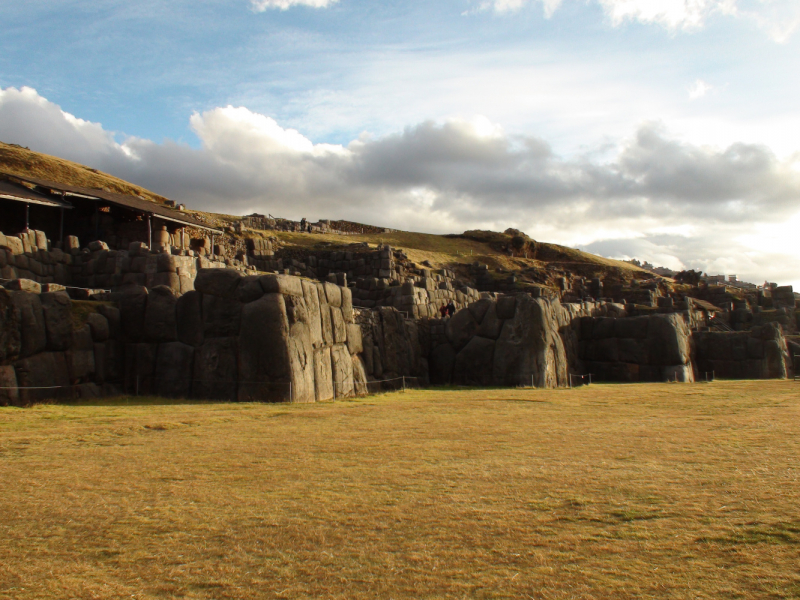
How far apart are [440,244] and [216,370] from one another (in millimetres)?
69277

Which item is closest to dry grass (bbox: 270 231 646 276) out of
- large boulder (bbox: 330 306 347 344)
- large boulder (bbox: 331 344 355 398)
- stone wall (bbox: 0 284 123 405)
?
large boulder (bbox: 330 306 347 344)

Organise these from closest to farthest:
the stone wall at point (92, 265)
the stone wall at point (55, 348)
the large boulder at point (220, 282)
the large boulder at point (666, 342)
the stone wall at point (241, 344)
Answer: the stone wall at point (55, 348)
the stone wall at point (241, 344)
the large boulder at point (220, 282)
the stone wall at point (92, 265)
the large boulder at point (666, 342)

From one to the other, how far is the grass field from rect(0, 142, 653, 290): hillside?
148 ft

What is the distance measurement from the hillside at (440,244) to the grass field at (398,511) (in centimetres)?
4518

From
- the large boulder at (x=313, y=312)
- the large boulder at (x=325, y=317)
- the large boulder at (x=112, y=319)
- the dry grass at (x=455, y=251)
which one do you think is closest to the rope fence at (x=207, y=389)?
the large boulder at (x=112, y=319)

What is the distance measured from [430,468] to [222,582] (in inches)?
177

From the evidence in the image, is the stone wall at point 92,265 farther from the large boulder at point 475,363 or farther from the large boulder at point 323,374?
the large boulder at point 475,363

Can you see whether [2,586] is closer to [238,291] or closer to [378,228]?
[238,291]

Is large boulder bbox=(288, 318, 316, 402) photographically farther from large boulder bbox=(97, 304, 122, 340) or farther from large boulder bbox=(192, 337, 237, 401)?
large boulder bbox=(97, 304, 122, 340)

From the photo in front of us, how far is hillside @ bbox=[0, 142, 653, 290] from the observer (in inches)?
2416

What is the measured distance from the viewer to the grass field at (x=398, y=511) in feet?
16.5

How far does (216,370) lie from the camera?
18.8 metres

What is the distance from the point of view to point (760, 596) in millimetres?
4582

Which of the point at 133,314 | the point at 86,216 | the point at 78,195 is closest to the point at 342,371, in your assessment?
the point at 133,314
